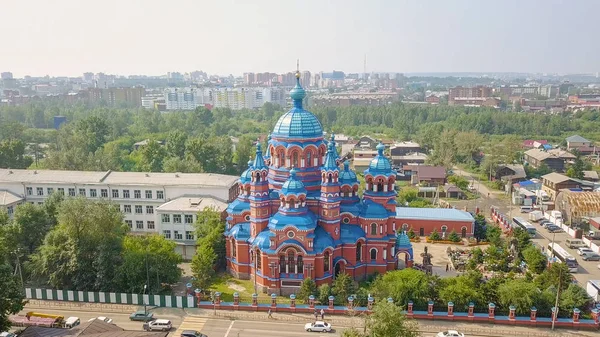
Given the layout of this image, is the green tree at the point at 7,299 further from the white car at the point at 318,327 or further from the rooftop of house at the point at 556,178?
the rooftop of house at the point at 556,178

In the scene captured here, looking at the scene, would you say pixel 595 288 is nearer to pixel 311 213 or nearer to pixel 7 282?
pixel 311 213

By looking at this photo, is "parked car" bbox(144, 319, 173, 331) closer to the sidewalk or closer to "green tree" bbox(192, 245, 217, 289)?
the sidewalk

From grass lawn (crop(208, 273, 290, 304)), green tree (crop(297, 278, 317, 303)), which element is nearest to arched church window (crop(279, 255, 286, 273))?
grass lawn (crop(208, 273, 290, 304))

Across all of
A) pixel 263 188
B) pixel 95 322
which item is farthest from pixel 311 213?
pixel 95 322

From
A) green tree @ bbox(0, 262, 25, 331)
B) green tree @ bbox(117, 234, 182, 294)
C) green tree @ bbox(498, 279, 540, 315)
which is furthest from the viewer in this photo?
green tree @ bbox(117, 234, 182, 294)

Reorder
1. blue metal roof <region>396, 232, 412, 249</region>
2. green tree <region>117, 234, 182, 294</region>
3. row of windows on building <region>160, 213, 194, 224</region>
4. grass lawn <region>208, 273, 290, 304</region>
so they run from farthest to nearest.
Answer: row of windows on building <region>160, 213, 194, 224</region>
blue metal roof <region>396, 232, 412, 249</region>
grass lawn <region>208, 273, 290, 304</region>
green tree <region>117, 234, 182, 294</region>

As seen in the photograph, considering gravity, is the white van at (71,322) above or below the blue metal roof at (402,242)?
below

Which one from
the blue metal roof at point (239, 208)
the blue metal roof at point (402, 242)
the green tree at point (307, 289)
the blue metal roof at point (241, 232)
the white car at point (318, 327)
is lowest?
the white car at point (318, 327)

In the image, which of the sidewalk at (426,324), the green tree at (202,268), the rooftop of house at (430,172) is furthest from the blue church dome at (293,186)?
the rooftop of house at (430,172)
